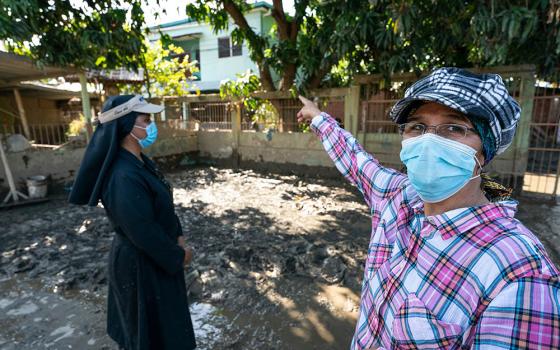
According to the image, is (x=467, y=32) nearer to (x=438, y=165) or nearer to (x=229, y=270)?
(x=229, y=270)

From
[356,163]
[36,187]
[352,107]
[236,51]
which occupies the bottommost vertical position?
[36,187]

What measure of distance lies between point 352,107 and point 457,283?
7689 millimetres

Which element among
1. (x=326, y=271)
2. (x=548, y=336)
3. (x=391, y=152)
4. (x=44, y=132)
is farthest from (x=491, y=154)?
(x=44, y=132)

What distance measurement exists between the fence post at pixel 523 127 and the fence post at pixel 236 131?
7.00 metres

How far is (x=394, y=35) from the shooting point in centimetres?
565

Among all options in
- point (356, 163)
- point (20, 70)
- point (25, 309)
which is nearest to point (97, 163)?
point (356, 163)

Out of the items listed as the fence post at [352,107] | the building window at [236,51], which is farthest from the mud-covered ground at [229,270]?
the building window at [236,51]

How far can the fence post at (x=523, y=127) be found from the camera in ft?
20.4

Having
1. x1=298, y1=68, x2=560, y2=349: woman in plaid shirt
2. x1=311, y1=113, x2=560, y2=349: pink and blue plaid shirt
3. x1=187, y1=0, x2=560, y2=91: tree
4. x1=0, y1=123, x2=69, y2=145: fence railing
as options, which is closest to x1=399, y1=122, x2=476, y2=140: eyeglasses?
x1=298, y1=68, x2=560, y2=349: woman in plaid shirt

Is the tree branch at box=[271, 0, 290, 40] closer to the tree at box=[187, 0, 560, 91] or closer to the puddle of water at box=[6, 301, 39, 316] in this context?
the tree at box=[187, 0, 560, 91]

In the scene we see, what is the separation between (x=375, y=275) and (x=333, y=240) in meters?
3.49

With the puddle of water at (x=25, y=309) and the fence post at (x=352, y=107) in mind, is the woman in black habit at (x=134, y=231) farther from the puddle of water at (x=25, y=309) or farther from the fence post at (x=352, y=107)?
the fence post at (x=352, y=107)

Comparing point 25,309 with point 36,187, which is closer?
point 25,309

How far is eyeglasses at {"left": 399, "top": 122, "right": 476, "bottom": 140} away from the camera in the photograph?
3.31 feet
